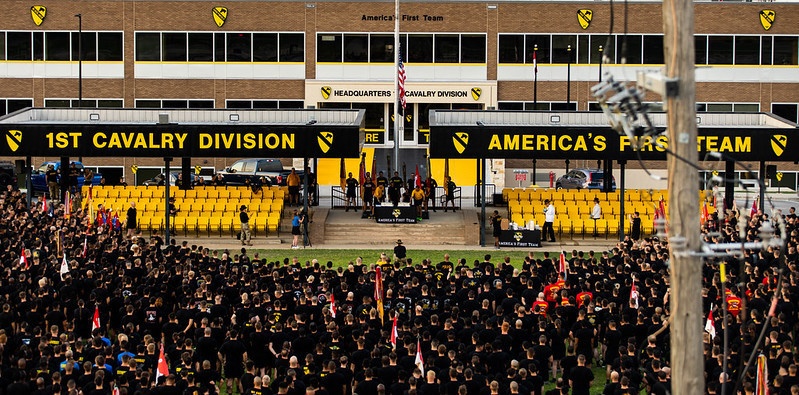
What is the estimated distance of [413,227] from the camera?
41.6 meters

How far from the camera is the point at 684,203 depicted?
10.6 meters

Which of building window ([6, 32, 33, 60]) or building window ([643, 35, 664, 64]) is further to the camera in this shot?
building window ([6, 32, 33, 60])

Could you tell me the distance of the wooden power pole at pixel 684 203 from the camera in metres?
10.5

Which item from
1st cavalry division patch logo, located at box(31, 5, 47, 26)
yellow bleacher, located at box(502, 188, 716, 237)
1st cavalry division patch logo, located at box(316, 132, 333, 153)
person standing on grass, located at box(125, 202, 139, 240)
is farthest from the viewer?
1st cavalry division patch logo, located at box(31, 5, 47, 26)

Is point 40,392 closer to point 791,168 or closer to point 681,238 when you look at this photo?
point 681,238

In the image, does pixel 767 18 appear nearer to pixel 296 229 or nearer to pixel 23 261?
pixel 296 229

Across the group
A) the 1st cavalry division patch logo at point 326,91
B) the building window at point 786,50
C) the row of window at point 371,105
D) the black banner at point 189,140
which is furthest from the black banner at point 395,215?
the building window at point 786,50

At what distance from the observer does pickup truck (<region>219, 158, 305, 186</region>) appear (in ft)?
168

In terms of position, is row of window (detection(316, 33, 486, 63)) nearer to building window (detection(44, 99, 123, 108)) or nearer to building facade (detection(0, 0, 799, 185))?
building facade (detection(0, 0, 799, 185))

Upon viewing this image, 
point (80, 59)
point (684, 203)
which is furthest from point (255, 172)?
point (684, 203)

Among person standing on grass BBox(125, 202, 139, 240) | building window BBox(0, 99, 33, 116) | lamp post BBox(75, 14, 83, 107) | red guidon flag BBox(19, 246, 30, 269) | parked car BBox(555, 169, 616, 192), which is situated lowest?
red guidon flag BBox(19, 246, 30, 269)

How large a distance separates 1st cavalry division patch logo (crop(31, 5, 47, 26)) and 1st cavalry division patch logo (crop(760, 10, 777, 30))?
37896mm

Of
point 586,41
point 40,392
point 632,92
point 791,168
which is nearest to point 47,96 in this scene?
point 586,41

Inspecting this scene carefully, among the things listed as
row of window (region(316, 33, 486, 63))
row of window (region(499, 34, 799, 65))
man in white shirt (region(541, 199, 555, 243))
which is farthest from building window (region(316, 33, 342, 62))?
man in white shirt (region(541, 199, 555, 243))
